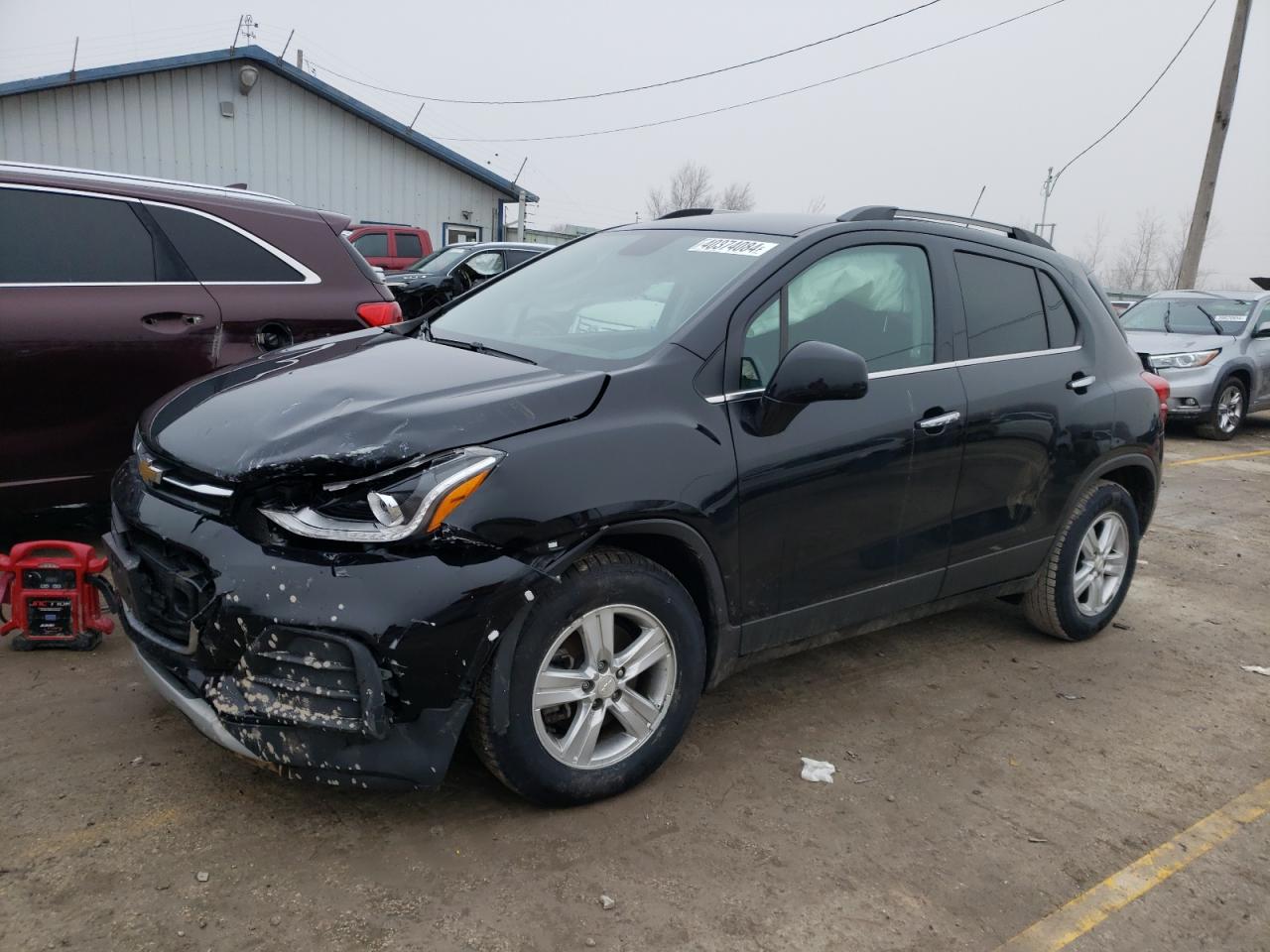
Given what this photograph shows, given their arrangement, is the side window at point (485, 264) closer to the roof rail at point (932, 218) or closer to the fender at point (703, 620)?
the roof rail at point (932, 218)

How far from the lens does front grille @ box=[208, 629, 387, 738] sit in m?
2.52

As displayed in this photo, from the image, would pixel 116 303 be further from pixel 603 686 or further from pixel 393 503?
pixel 603 686

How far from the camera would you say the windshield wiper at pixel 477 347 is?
11.0 feet

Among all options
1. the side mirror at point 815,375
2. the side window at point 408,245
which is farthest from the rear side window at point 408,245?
the side mirror at point 815,375

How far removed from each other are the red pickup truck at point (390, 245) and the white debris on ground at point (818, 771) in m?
16.8

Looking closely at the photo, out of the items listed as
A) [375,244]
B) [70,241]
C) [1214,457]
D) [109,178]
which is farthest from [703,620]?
[375,244]

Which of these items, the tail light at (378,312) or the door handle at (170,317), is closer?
the door handle at (170,317)

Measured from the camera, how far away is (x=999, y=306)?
13.6 feet

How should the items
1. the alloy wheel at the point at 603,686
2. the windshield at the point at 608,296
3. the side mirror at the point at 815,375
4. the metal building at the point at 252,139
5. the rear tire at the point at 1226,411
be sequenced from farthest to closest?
the metal building at the point at 252,139, the rear tire at the point at 1226,411, the windshield at the point at 608,296, the side mirror at the point at 815,375, the alloy wheel at the point at 603,686

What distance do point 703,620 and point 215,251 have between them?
3.20 metres

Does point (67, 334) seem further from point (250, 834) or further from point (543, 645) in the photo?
point (543, 645)

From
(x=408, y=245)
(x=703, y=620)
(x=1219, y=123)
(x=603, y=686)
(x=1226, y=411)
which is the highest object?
(x=1219, y=123)

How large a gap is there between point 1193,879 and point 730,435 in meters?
1.85

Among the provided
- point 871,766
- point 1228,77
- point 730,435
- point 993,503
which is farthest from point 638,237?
point 1228,77
